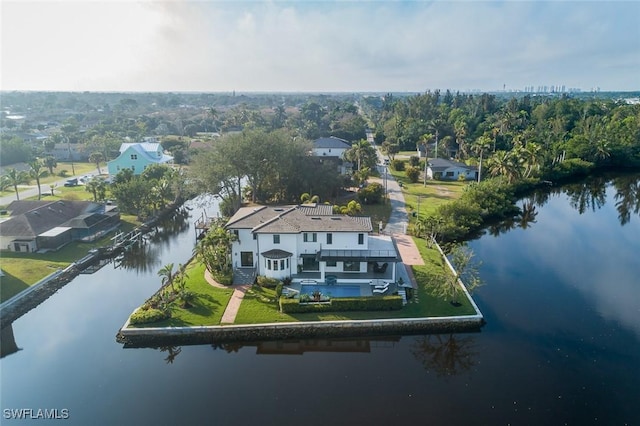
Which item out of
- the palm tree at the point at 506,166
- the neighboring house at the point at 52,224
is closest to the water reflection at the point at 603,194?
the palm tree at the point at 506,166

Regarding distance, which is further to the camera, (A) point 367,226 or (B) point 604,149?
(B) point 604,149

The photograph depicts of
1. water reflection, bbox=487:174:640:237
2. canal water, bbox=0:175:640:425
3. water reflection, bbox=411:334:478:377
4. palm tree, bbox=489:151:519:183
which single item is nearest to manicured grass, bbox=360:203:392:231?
water reflection, bbox=487:174:640:237

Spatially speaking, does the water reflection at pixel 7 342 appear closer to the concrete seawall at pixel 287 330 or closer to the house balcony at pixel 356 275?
the concrete seawall at pixel 287 330

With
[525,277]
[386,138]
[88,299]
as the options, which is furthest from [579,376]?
[386,138]

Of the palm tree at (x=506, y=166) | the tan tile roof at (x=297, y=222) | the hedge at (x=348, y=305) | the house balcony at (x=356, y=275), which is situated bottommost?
the hedge at (x=348, y=305)

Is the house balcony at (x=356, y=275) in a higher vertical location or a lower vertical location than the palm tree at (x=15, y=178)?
lower

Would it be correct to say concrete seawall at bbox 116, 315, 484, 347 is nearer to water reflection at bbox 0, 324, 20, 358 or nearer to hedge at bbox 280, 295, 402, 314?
hedge at bbox 280, 295, 402, 314

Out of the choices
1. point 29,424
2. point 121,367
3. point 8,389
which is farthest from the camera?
point 121,367

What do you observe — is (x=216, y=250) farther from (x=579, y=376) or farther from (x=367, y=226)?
(x=579, y=376)
